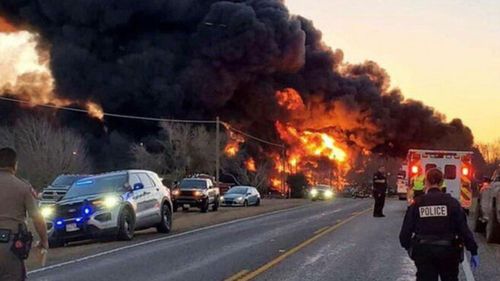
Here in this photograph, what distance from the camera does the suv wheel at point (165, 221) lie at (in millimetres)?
19438

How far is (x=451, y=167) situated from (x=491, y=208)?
9.68 metres

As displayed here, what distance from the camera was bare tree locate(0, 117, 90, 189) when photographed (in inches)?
1892

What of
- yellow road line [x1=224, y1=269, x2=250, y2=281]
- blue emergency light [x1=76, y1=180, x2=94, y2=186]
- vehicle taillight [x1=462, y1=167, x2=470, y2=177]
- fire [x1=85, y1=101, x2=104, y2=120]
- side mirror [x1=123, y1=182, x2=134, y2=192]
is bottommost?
yellow road line [x1=224, y1=269, x2=250, y2=281]

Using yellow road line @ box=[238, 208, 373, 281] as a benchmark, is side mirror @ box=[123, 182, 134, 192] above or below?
above

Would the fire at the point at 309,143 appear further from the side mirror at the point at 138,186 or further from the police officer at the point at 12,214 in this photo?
the police officer at the point at 12,214

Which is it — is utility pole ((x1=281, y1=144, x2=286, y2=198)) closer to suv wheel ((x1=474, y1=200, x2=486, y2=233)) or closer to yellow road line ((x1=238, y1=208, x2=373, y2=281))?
yellow road line ((x1=238, y1=208, x2=373, y2=281))

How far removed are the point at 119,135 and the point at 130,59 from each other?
6.85 m

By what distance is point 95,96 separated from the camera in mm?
66062

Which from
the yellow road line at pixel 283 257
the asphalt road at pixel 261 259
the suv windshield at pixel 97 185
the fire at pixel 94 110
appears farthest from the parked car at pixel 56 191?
the fire at pixel 94 110

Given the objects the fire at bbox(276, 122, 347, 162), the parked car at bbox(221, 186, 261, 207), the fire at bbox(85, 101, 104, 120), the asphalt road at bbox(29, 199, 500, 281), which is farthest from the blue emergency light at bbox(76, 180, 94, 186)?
the fire at bbox(276, 122, 347, 162)

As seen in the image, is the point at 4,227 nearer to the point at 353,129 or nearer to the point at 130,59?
the point at 130,59

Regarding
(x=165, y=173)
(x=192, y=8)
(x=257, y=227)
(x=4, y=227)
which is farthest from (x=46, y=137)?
(x=4, y=227)

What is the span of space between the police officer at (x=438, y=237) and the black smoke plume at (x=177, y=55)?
188 feet

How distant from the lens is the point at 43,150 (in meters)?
50.1
